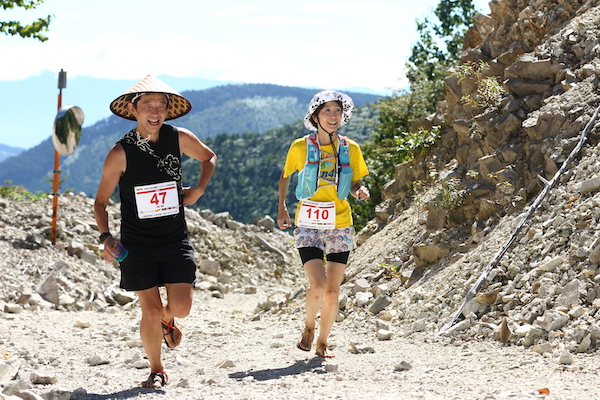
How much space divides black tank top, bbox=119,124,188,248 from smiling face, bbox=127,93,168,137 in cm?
10

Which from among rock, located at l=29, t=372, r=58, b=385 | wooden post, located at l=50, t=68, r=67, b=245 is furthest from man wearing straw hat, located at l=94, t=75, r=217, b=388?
wooden post, located at l=50, t=68, r=67, b=245

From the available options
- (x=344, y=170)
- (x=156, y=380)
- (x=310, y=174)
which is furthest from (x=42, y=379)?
(x=344, y=170)

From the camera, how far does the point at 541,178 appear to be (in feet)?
25.1

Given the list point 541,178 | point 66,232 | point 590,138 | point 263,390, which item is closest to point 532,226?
point 541,178

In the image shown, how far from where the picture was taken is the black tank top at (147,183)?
472 centimetres

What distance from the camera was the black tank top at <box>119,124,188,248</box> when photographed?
472cm

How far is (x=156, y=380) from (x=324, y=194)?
6.28 ft

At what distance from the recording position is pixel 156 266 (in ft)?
15.9

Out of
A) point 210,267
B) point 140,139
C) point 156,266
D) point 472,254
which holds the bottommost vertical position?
point 210,267

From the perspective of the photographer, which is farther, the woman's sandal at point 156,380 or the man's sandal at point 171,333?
the man's sandal at point 171,333

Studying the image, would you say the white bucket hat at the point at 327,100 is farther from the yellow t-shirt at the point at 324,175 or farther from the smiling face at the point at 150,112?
the smiling face at the point at 150,112

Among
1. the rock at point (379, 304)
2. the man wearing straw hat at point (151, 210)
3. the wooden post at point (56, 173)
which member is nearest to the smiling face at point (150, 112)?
the man wearing straw hat at point (151, 210)

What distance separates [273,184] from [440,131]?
110m

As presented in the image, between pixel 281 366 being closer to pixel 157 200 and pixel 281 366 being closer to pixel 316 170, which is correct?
pixel 316 170
